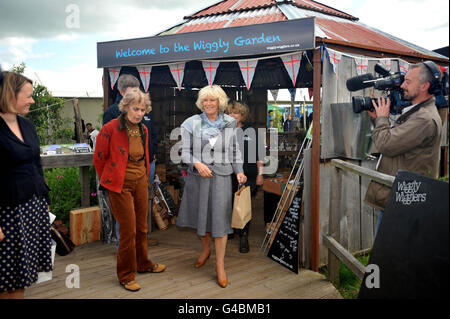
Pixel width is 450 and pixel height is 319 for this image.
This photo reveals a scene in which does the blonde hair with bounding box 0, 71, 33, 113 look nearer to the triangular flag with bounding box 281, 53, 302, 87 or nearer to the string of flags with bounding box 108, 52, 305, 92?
the string of flags with bounding box 108, 52, 305, 92

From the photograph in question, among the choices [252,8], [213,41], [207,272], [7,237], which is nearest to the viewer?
[7,237]

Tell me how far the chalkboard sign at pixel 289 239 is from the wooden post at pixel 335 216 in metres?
0.38

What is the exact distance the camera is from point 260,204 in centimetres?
740

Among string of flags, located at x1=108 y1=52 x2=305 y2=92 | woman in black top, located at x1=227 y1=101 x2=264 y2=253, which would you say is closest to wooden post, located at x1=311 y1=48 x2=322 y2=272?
string of flags, located at x1=108 y1=52 x2=305 y2=92

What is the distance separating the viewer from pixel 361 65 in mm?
4359

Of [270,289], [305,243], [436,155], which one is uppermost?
[436,155]

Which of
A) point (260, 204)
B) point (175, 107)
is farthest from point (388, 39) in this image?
point (175, 107)

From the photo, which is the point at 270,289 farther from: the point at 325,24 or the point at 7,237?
the point at 325,24

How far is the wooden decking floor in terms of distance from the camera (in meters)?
3.52

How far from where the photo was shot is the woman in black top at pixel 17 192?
2.50 metres

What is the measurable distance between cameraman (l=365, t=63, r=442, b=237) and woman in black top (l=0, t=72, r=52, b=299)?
8.66 feet

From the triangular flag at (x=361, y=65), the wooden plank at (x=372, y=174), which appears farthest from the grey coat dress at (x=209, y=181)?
the triangular flag at (x=361, y=65)

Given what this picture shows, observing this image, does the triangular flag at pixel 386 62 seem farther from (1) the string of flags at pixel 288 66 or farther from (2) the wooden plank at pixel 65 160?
(2) the wooden plank at pixel 65 160
